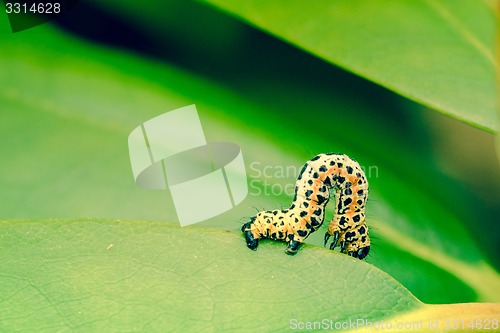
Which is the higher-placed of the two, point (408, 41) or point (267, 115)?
point (408, 41)

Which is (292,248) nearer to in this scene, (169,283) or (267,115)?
(169,283)

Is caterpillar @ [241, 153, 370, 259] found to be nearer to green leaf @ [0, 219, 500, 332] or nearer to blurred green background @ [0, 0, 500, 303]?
blurred green background @ [0, 0, 500, 303]

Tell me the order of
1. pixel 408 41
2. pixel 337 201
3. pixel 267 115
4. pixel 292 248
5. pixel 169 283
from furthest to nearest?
pixel 267 115 → pixel 337 201 → pixel 408 41 → pixel 292 248 → pixel 169 283

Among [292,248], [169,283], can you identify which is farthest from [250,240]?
[169,283]

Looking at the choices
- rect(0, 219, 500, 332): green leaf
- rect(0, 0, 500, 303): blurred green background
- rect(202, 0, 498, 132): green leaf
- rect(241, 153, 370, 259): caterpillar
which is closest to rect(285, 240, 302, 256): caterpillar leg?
rect(0, 219, 500, 332): green leaf

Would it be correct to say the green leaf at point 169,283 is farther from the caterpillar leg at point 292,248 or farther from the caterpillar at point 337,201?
the caterpillar at point 337,201

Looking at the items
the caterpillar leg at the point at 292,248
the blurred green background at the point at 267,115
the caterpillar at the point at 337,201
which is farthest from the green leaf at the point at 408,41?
the caterpillar leg at the point at 292,248
